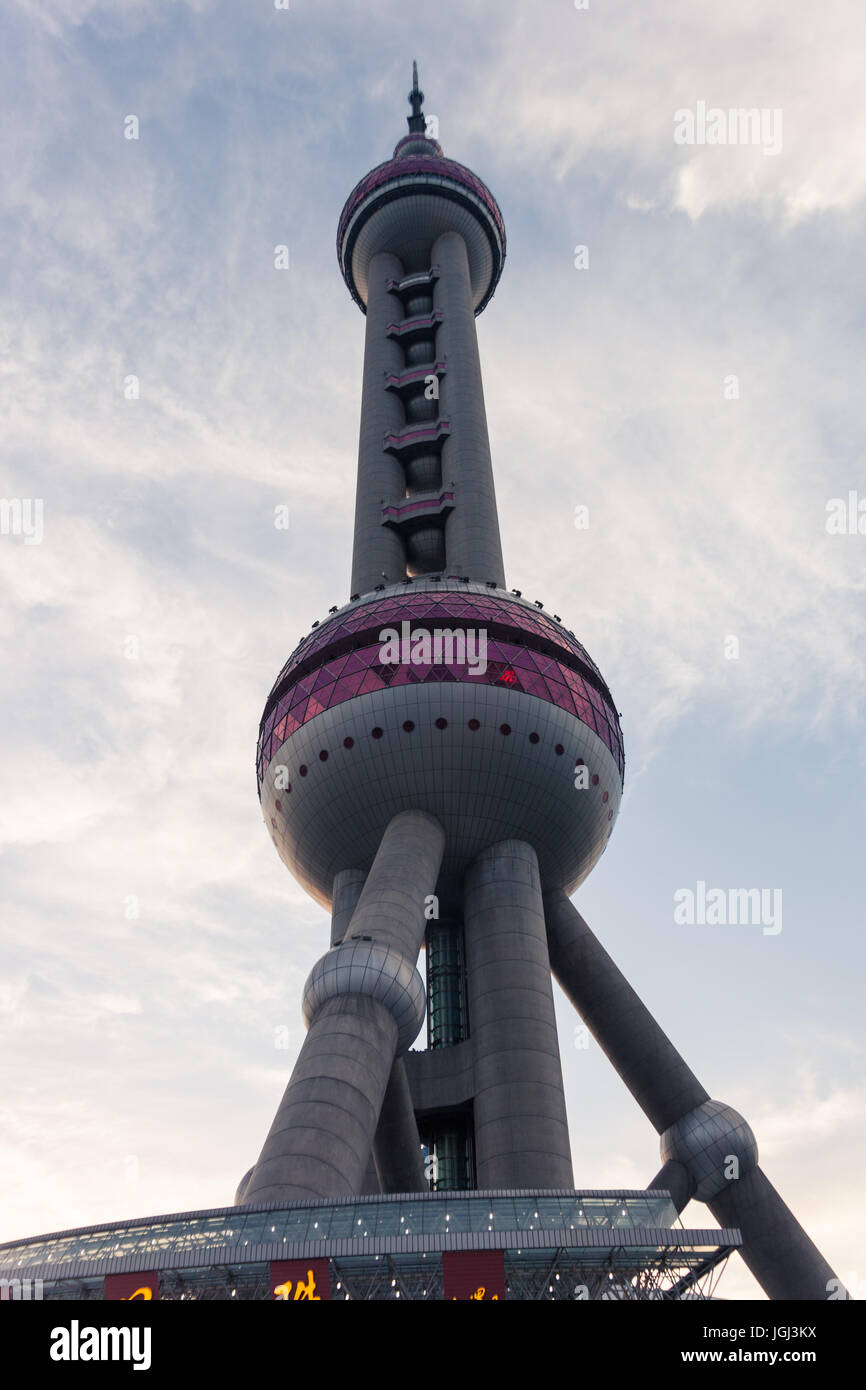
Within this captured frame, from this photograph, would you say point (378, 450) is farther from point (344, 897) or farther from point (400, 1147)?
point (400, 1147)

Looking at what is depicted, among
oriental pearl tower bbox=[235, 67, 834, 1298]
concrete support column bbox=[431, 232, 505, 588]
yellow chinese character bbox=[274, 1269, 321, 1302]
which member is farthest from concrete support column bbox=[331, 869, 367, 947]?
yellow chinese character bbox=[274, 1269, 321, 1302]

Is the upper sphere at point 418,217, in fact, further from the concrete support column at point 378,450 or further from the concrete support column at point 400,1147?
the concrete support column at point 400,1147

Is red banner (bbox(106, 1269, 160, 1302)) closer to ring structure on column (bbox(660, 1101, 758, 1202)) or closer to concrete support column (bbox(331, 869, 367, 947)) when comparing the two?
concrete support column (bbox(331, 869, 367, 947))

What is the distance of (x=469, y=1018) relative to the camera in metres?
51.5

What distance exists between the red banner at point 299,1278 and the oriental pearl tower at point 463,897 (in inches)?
408

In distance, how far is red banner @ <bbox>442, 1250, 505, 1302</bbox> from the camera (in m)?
22.7

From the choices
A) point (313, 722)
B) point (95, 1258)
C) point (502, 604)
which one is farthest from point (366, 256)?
point (95, 1258)

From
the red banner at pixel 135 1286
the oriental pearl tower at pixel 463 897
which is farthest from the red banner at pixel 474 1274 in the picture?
the oriental pearl tower at pixel 463 897

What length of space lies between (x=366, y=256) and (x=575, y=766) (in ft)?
181

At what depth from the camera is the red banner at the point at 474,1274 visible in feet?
74.5

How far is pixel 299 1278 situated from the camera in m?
23.9

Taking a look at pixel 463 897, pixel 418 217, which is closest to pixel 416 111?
pixel 418 217

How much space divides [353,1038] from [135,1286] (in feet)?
45.4
